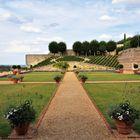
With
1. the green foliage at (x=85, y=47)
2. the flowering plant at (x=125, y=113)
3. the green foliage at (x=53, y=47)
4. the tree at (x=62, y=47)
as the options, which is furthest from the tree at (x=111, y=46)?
the flowering plant at (x=125, y=113)

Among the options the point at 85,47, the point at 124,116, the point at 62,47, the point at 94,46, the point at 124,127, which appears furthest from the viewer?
the point at 62,47

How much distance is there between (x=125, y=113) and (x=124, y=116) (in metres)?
0.09

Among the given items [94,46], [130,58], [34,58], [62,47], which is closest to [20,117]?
[130,58]

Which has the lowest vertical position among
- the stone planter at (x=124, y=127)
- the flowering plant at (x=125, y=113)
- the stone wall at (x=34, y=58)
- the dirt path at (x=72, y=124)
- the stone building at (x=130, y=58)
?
the stone wall at (x=34, y=58)

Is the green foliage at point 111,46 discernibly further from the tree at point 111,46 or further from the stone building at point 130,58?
the stone building at point 130,58

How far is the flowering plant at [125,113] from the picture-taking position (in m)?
8.27

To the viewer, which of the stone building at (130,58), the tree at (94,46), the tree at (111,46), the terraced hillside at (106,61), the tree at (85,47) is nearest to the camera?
the stone building at (130,58)

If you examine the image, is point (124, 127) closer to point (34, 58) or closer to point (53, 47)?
point (53, 47)

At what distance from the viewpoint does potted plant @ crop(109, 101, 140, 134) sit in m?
8.27

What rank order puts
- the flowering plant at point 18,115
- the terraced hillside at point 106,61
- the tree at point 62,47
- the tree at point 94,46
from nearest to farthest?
the flowering plant at point 18,115
the terraced hillside at point 106,61
the tree at point 94,46
the tree at point 62,47

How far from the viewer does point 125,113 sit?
27.3ft

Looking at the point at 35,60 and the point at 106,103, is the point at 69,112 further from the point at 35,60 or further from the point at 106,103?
the point at 35,60

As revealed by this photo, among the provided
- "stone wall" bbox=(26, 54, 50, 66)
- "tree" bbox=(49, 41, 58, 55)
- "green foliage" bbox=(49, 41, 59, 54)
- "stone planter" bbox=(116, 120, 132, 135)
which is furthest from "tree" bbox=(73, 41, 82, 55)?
"stone planter" bbox=(116, 120, 132, 135)

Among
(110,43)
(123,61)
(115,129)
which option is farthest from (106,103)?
(110,43)
